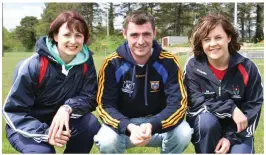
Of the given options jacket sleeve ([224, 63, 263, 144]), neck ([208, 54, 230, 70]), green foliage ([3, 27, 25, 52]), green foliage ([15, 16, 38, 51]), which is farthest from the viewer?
green foliage ([15, 16, 38, 51])

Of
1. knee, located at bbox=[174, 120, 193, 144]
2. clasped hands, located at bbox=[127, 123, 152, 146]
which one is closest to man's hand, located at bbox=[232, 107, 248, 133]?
knee, located at bbox=[174, 120, 193, 144]

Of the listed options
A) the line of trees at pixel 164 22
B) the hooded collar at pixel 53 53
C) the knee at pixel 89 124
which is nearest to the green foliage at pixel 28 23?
the line of trees at pixel 164 22

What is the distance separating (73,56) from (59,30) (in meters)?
0.23

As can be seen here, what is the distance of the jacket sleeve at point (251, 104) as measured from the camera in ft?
9.82

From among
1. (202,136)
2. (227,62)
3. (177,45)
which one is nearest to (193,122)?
(202,136)

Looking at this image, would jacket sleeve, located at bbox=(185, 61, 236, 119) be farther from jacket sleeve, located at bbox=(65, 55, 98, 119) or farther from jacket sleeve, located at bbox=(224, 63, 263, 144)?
jacket sleeve, located at bbox=(65, 55, 98, 119)

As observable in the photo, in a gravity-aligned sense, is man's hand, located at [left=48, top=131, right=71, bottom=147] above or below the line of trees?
below

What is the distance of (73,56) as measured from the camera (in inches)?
119

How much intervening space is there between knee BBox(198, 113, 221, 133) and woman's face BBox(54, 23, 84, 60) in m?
1.06

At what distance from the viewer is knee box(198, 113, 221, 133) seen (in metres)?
2.88

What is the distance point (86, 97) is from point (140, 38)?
0.61m

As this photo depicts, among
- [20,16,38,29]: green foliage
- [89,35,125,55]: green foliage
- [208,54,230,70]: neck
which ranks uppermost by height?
[20,16,38,29]: green foliage

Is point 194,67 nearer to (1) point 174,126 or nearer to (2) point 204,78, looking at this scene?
(2) point 204,78

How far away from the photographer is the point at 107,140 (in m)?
2.91
